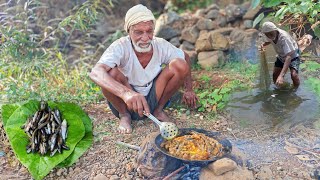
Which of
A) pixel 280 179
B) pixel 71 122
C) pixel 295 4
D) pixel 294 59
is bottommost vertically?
pixel 280 179

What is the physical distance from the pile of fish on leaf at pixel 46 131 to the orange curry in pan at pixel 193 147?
3.21 ft

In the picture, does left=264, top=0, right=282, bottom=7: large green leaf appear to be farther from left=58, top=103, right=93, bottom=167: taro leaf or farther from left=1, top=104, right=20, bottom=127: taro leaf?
left=1, top=104, right=20, bottom=127: taro leaf

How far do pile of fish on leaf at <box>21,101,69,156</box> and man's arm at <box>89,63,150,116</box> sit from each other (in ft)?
1.80

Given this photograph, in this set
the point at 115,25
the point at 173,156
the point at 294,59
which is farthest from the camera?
the point at 115,25

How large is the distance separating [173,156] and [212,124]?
1.16m

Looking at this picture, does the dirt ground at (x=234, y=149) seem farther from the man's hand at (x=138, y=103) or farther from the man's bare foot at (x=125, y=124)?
the man's hand at (x=138, y=103)

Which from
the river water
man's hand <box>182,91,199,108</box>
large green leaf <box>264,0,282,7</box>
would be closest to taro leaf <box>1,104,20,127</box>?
man's hand <box>182,91,199,108</box>

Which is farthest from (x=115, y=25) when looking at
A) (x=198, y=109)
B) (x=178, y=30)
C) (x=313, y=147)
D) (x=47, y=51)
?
(x=313, y=147)

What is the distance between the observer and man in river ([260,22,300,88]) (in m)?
3.51

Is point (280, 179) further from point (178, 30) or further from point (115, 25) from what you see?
point (115, 25)

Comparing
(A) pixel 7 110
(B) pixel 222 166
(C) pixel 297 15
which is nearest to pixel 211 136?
(B) pixel 222 166

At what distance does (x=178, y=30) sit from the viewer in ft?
22.9

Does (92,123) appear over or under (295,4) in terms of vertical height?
under

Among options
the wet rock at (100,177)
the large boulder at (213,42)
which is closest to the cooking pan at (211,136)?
the wet rock at (100,177)
